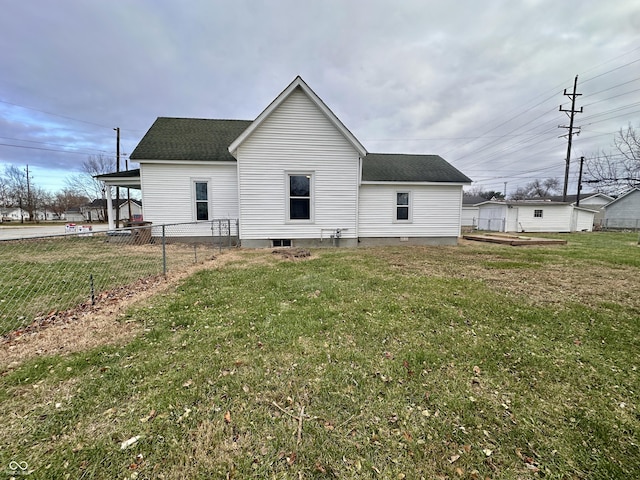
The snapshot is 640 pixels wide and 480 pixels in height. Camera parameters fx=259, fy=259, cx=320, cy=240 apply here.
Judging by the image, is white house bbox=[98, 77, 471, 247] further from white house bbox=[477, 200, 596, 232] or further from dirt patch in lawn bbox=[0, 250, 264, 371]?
white house bbox=[477, 200, 596, 232]

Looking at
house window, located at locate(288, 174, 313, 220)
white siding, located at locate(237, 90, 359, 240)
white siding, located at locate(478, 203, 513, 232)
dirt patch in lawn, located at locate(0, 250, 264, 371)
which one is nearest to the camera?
dirt patch in lawn, located at locate(0, 250, 264, 371)

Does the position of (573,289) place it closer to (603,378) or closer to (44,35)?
(603,378)

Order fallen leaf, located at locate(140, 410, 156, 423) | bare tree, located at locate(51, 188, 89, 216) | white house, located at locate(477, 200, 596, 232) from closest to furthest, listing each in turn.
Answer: fallen leaf, located at locate(140, 410, 156, 423) → white house, located at locate(477, 200, 596, 232) → bare tree, located at locate(51, 188, 89, 216)

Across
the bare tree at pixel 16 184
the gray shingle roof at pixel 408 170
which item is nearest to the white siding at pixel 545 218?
the gray shingle roof at pixel 408 170

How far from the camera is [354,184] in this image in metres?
10.8

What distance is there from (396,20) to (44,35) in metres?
18.1

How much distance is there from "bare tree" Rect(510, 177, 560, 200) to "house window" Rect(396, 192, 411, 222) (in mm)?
62939

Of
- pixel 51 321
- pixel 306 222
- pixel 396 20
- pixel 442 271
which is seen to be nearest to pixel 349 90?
pixel 396 20

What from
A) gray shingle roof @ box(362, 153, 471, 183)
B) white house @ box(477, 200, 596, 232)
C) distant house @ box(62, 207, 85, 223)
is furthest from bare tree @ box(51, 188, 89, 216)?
white house @ box(477, 200, 596, 232)

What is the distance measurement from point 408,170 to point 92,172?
180ft

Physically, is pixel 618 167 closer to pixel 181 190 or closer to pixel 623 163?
pixel 623 163

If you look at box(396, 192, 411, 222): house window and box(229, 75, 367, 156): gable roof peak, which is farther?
box(396, 192, 411, 222): house window

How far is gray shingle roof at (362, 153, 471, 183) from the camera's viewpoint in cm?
1245

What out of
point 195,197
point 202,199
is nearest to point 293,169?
point 202,199
